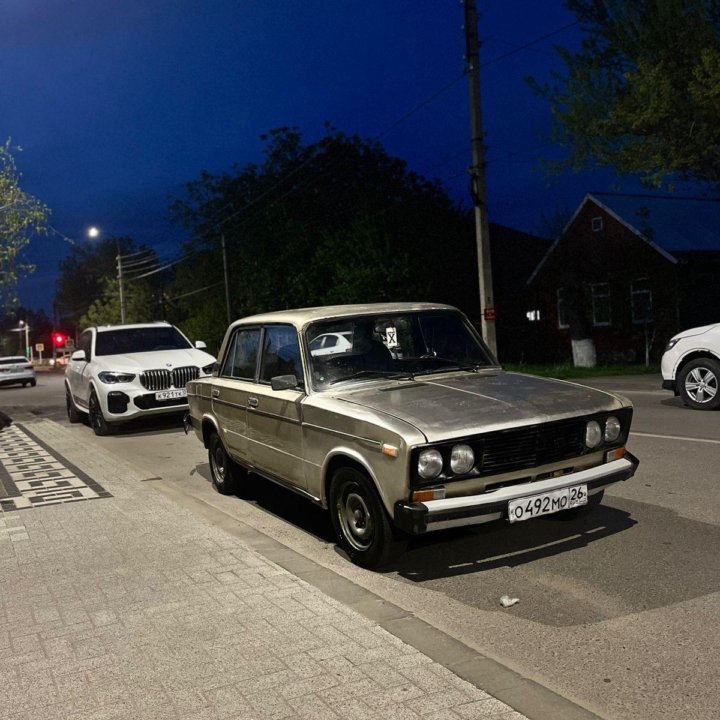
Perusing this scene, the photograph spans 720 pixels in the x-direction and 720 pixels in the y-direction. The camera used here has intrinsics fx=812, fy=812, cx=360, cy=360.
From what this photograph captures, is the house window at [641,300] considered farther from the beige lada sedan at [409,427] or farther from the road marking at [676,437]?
the beige lada sedan at [409,427]

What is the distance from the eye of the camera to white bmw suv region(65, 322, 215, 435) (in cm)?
1324

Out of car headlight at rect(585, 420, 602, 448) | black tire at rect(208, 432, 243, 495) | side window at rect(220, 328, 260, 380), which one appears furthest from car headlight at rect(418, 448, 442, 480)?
black tire at rect(208, 432, 243, 495)

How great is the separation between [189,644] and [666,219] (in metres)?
34.8

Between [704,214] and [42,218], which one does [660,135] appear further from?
[704,214]

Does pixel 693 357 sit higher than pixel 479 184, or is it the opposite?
pixel 479 184

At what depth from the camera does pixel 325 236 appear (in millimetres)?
34531

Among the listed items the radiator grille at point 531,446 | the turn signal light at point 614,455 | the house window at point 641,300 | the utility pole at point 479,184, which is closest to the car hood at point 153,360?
the utility pole at point 479,184

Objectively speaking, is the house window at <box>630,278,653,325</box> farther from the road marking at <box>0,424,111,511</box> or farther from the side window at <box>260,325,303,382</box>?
the side window at <box>260,325,303,382</box>

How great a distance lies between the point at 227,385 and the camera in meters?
7.28

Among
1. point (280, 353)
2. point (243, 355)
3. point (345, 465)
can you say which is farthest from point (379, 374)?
point (243, 355)

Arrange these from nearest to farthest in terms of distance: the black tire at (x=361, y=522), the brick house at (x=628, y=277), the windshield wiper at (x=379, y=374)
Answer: the black tire at (x=361, y=522)
the windshield wiper at (x=379, y=374)
the brick house at (x=628, y=277)

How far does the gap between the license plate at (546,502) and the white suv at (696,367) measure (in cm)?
791

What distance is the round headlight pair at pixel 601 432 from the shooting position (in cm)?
520

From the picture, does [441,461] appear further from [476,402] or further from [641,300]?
[641,300]
